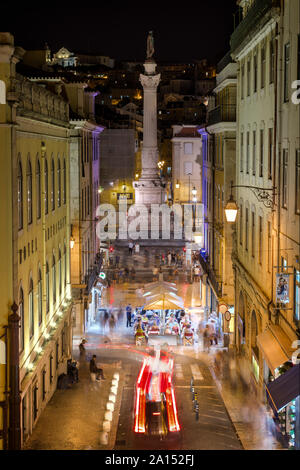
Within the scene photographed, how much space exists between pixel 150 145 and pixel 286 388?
6790 centimetres

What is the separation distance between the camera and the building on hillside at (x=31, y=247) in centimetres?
2034

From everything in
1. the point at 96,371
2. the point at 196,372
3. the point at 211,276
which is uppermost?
the point at 211,276

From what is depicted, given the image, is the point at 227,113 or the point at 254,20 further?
the point at 227,113

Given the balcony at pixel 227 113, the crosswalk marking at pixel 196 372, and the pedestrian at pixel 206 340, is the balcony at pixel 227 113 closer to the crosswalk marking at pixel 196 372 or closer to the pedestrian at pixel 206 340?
the pedestrian at pixel 206 340

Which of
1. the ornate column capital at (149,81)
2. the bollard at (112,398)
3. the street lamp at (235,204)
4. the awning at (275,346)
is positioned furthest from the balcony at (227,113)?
the ornate column capital at (149,81)

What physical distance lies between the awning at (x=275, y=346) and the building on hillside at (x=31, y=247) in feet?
23.6

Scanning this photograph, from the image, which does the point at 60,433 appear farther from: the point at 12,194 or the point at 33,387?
the point at 12,194

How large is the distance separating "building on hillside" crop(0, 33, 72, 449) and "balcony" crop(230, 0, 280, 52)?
810 cm

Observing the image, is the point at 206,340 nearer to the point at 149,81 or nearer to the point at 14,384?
the point at 14,384

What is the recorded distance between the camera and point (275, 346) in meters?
21.3

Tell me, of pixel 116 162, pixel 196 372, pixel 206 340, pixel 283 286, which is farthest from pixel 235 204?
pixel 116 162

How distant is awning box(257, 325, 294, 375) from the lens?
19.9 metres

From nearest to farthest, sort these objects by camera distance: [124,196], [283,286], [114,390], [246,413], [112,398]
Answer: [283,286], [246,413], [112,398], [114,390], [124,196]
